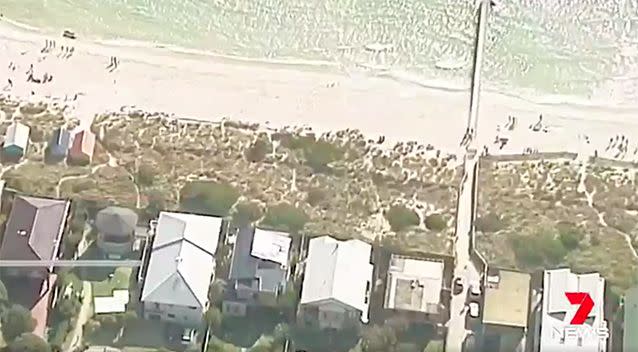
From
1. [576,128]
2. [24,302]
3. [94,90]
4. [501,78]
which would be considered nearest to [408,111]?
[501,78]

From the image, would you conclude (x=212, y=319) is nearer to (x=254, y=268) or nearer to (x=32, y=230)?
(x=254, y=268)

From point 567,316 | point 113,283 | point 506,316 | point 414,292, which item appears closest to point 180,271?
point 113,283

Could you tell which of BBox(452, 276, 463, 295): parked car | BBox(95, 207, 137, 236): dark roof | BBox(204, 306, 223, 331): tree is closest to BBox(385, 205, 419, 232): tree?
BBox(452, 276, 463, 295): parked car

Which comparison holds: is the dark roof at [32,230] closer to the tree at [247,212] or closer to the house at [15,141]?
the house at [15,141]

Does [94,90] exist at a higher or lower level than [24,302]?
higher

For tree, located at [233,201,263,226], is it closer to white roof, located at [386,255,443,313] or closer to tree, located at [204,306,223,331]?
tree, located at [204,306,223,331]

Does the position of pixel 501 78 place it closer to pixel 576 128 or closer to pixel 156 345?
pixel 576 128
